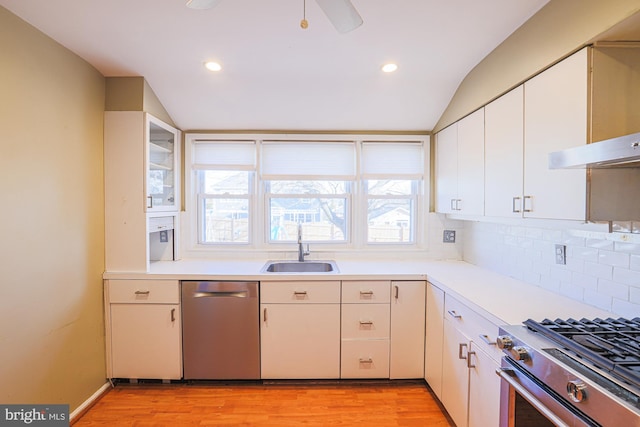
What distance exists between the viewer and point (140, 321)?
2203 millimetres

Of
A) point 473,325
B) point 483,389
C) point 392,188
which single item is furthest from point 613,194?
point 392,188

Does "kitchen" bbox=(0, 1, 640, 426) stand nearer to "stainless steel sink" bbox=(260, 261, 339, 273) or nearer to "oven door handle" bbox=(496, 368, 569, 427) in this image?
"oven door handle" bbox=(496, 368, 569, 427)

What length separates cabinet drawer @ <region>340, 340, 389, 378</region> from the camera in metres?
2.24

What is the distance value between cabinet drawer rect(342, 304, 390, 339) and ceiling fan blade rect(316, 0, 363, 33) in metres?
1.80

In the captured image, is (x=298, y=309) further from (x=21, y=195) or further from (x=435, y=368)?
(x=21, y=195)

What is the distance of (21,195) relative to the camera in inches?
62.1

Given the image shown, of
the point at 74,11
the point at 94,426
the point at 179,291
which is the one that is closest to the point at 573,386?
the point at 179,291

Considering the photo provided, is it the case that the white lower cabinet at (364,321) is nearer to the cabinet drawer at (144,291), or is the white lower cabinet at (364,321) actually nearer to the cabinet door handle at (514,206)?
the cabinet door handle at (514,206)

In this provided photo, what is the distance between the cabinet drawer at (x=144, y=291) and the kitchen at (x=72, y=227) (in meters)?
0.11

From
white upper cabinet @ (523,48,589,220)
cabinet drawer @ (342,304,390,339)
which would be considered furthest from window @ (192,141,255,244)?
white upper cabinet @ (523,48,589,220)

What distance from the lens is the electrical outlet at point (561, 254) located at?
1.72 m

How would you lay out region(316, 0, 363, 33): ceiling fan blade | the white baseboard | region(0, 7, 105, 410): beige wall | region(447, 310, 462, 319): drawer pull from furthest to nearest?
1. the white baseboard
2. region(447, 310, 462, 319): drawer pull
3. region(0, 7, 105, 410): beige wall
4. region(316, 0, 363, 33): ceiling fan blade

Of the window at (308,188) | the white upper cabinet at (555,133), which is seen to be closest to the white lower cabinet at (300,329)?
the window at (308,188)

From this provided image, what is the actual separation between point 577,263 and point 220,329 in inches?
92.5
